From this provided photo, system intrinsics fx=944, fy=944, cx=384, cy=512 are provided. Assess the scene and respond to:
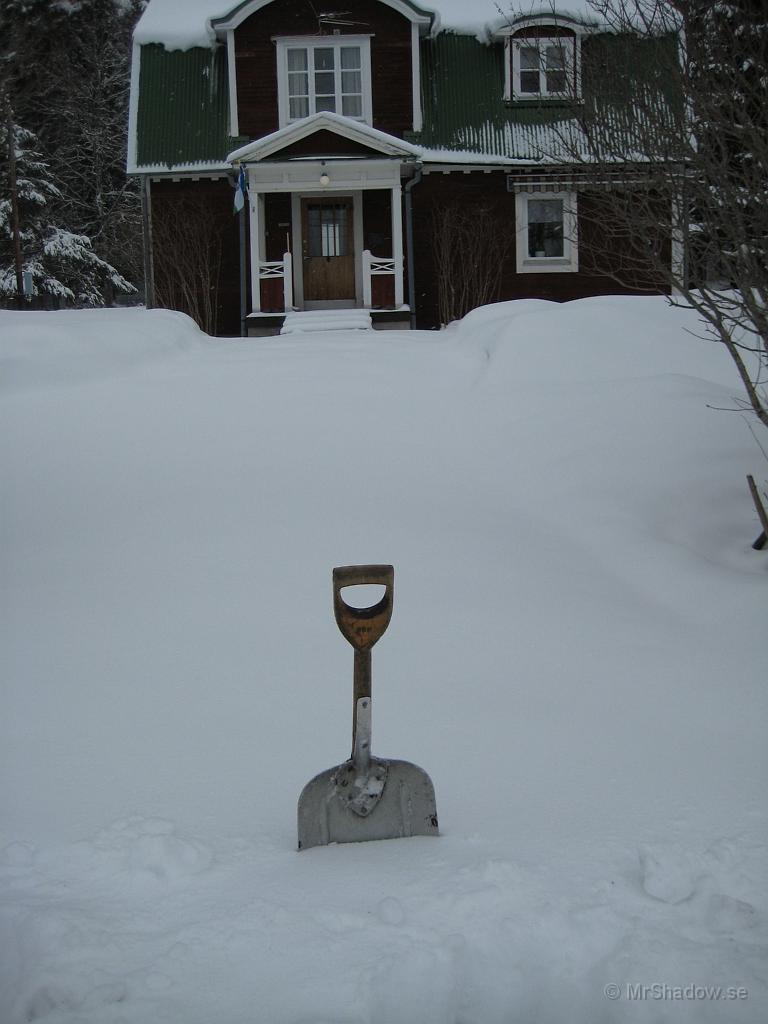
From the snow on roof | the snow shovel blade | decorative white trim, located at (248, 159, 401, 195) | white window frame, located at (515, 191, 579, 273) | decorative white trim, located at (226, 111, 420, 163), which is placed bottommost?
the snow shovel blade

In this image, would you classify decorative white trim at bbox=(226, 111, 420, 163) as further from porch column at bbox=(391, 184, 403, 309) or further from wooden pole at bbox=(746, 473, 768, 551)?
wooden pole at bbox=(746, 473, 768, 551)

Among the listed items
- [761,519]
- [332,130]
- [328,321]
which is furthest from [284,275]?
[761,519]

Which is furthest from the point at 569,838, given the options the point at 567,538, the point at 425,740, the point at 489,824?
the point at 567,538

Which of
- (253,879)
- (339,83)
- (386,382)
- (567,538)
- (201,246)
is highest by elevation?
(339,83)

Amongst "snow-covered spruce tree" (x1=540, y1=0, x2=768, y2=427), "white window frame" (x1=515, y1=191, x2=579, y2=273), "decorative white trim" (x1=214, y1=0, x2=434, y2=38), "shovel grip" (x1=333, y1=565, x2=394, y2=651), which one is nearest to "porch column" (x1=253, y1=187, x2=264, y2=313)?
"decorative white trim" (x1=214, y1=0, x2=434, y2=38)

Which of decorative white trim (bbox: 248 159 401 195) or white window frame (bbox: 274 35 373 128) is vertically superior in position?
white window frame (bbox: 274 35 373 128)

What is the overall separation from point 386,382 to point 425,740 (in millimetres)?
6207

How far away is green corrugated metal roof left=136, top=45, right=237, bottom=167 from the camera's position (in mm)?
17344

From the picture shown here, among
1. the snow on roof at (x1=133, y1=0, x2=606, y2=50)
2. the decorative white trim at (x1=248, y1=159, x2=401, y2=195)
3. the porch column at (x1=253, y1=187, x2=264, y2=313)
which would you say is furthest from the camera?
the snow on roof at (x1=133, y1=0, x2=606, y2=50)

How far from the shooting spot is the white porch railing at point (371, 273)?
1655 centimetres

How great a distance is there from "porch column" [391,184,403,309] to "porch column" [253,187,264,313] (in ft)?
7.84

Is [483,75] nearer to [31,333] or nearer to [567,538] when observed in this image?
[31,333]

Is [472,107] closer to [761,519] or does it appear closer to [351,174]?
[351,174]

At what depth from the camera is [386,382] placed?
9625 mm
